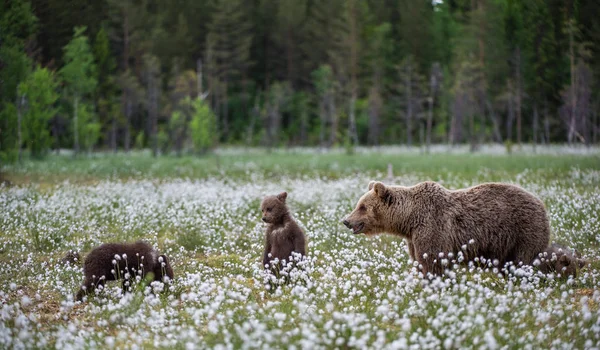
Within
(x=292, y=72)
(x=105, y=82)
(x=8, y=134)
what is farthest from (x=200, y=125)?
(x=292, y=72)

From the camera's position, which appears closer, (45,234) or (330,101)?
(45,234)

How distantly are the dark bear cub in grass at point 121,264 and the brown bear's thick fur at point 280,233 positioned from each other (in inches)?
62.5

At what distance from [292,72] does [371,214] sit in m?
56.6

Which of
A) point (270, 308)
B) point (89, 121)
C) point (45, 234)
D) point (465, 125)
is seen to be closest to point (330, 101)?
point (465, 125)

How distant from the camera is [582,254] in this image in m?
9.70

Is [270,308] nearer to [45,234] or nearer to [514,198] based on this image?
[514,198]

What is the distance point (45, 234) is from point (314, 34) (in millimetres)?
55041

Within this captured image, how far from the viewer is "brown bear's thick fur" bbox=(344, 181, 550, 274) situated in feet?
27.3

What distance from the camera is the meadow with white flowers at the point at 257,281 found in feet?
18.3

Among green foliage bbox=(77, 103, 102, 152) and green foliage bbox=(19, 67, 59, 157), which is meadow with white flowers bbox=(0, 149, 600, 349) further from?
green foliage bbox=(77, 103, 102, 152)

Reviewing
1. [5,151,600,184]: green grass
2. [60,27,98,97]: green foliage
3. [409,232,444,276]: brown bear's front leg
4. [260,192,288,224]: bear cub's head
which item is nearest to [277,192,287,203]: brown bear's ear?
[260,192,288,224]: bear cub's head

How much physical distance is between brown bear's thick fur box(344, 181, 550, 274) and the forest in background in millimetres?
14784

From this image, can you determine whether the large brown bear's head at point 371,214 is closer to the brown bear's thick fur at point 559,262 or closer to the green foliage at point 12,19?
the brown bear's thick fur at point 559,262

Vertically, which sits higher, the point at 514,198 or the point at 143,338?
the point at 514,198
